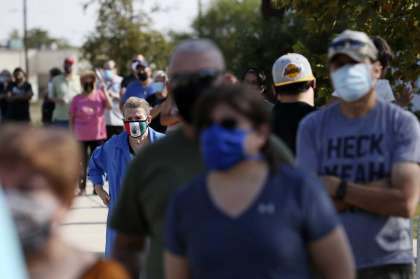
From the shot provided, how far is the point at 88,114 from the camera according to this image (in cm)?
1611

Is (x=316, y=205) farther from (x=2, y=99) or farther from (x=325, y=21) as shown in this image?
(x=2, y=99)

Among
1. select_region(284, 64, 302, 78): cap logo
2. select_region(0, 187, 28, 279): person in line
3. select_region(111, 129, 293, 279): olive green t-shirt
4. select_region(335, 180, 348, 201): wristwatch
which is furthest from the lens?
select_region(284, 64, 302, 78): cap logo

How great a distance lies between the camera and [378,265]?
481 centimetres

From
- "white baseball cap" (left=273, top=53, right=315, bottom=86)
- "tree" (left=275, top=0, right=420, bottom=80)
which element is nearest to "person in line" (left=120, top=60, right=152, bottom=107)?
"tree" (left=275, top=0, right=420, bottom=80)

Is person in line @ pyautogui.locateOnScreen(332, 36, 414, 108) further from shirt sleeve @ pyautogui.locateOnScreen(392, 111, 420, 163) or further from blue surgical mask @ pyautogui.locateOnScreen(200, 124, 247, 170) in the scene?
blue surgical mask @ pyautogui.locateOnScreen(200, 124, 247, 170)

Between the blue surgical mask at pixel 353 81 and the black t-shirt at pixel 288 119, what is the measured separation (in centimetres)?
89

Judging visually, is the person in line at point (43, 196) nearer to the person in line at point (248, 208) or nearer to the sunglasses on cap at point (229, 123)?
the person in line at point (248, 208)

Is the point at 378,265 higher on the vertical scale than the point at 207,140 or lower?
lower

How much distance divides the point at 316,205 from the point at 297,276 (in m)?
Result: 0.25

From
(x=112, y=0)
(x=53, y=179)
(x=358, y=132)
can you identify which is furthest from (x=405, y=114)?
(x=112, y=0)

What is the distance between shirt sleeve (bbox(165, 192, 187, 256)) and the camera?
390cm

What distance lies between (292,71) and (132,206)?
1833 millimetres

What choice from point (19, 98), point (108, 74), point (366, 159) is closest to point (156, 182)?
point (366, 159)

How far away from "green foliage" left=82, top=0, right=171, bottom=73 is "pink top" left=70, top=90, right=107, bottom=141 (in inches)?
606
